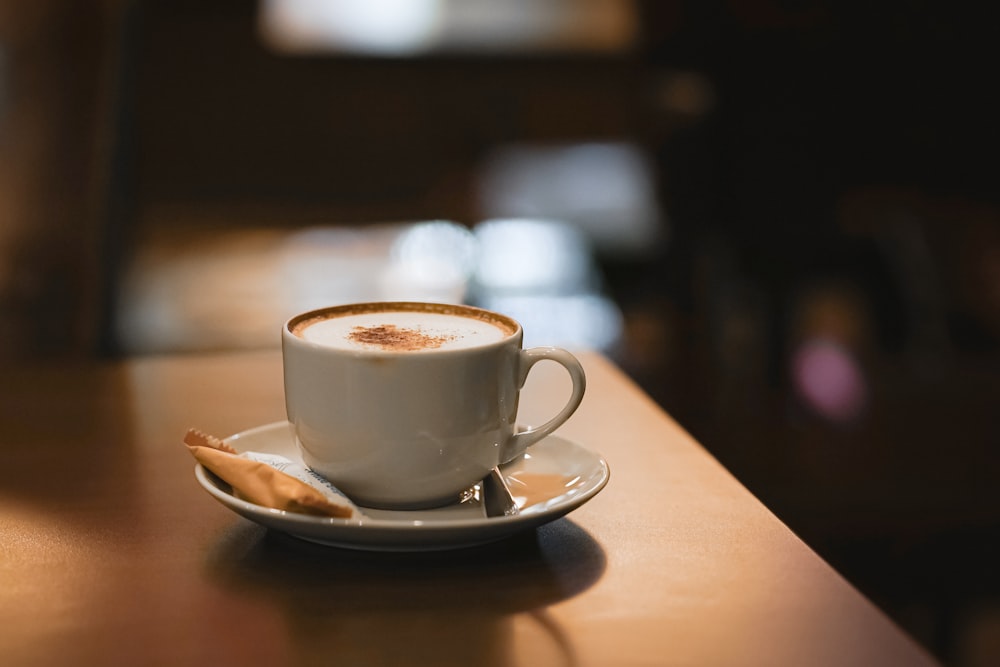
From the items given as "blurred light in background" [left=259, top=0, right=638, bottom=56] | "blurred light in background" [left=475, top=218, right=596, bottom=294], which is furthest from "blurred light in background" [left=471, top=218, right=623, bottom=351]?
"blurred light in background" [left=259, top=0, right=638, bottom=56]

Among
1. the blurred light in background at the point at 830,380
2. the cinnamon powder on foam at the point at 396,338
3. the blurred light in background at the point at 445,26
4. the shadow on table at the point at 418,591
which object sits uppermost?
the blurred light in background at the point at 445,26

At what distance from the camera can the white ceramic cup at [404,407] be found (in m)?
0.55

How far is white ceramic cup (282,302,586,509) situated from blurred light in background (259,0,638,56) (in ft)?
6.62

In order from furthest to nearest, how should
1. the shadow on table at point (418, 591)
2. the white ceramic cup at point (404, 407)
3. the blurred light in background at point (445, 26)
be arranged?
the blurred light in background at point (445, 26), the white ceramic cup at point (404, 407), the shadow on table at point (418, 591)

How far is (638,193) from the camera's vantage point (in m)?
2.74

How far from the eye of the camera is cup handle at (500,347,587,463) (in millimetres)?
608

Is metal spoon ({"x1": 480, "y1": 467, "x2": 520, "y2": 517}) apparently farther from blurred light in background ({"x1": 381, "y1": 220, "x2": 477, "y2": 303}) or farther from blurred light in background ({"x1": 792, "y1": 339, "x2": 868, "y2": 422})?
blurred light in background ({"x1": 792, "y1": 339, "x2": 868, "y2": 422})

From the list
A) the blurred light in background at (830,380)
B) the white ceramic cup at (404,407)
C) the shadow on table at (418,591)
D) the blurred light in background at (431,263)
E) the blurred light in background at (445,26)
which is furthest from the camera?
the blurred light in background at (445,26)

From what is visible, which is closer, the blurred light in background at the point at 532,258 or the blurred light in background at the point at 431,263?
the blurred light in background at the point at 431,263

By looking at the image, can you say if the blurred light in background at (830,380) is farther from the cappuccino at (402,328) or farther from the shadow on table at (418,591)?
the shadow on table at (418,591)

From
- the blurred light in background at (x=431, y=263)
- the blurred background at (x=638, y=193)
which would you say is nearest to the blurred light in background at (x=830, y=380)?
the blurred background at (x=638, y=193)

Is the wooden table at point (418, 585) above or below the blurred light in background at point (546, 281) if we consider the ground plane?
above

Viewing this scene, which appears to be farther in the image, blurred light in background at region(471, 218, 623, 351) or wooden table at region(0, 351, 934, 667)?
blurred light in background at region(471, 218, 623, 351)

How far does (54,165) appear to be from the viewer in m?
1.29
